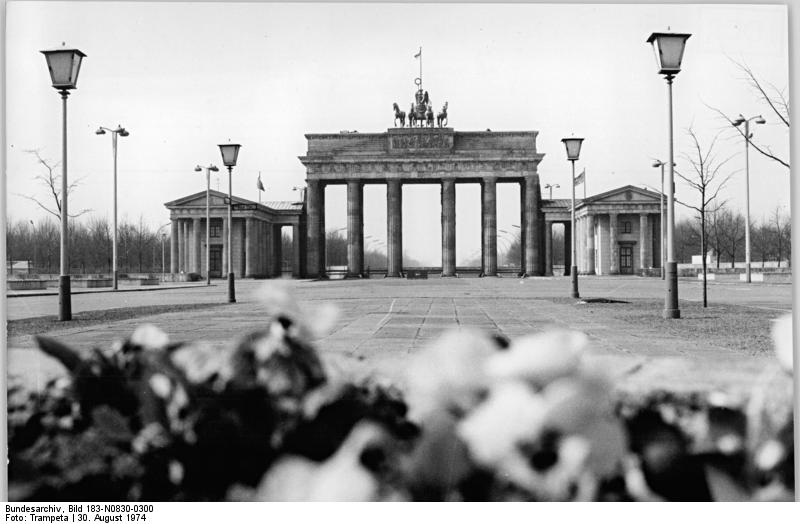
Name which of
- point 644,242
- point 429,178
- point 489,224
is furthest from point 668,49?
point 644,242

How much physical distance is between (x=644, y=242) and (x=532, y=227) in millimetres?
9707

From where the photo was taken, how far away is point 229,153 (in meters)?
5.28

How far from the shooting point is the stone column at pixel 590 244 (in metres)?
66.1

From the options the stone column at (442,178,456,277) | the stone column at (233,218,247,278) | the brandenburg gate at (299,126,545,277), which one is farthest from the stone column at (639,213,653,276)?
the stone column at (233,218,247,278)

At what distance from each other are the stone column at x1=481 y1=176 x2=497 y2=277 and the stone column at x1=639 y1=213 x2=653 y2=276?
12872mm

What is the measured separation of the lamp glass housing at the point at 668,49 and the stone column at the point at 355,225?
57.1m

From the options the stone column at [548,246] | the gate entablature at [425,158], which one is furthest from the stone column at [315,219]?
the stone column at [548,246]

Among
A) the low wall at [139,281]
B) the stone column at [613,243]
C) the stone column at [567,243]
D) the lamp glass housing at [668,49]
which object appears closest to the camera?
the lamp glass housing at [668,49]

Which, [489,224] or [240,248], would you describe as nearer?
[240,248]

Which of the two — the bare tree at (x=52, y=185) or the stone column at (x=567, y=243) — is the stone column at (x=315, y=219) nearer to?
the stone column at (x=567, y=243)

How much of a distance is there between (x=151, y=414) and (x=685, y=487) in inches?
38.5

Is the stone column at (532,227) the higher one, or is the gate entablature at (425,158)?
the gate entablature at (425,158)

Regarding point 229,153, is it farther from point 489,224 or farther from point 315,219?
point 315,219

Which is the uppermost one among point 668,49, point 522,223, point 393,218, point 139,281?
point 393,218
